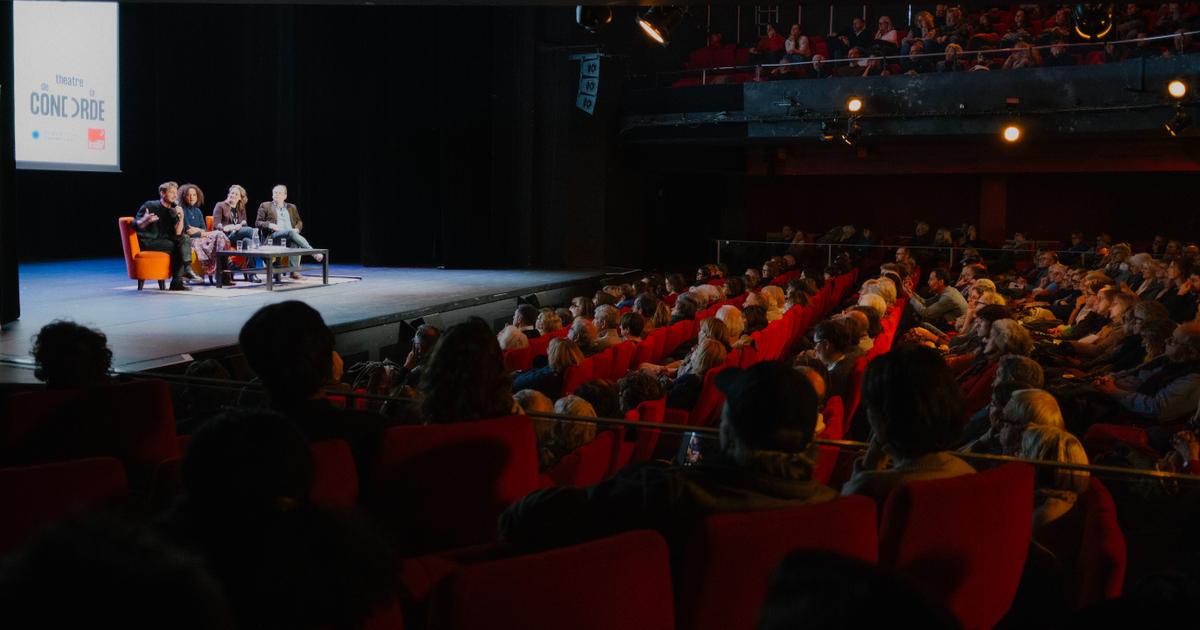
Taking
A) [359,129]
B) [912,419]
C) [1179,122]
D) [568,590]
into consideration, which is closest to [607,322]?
[912,419]

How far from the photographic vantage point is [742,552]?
184cm

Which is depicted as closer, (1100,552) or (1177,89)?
(1100,552)

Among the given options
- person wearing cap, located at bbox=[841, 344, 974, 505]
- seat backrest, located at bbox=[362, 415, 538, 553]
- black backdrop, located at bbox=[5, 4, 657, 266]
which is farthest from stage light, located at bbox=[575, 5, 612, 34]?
black backdrop, located at bbox=[5, 4, 657, 266]

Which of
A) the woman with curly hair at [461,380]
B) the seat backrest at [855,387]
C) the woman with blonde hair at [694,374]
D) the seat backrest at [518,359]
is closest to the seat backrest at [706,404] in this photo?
the woman with blonde hair at [694,374]

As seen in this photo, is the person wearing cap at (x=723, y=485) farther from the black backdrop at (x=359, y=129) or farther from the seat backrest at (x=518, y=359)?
the black backdrop at (x=359, y=129)

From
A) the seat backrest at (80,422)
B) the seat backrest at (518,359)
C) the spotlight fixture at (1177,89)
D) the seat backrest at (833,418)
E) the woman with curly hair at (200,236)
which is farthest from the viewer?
the spotlight fixture at (1177,89)

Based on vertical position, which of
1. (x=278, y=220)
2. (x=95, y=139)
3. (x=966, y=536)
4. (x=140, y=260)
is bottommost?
(x=966, y=536)

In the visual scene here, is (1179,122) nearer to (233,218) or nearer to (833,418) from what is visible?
(833,418)

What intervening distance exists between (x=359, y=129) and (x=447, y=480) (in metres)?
13.0

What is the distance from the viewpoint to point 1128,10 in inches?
531

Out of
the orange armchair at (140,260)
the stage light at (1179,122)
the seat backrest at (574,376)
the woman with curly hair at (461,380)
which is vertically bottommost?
the seat backrest at (574,376)

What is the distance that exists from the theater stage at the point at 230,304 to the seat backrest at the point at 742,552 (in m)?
4.83

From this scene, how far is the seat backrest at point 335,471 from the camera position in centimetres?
225

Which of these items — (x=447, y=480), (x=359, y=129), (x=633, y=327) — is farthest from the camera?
(x=359, y=129)
